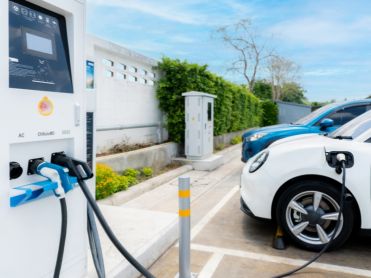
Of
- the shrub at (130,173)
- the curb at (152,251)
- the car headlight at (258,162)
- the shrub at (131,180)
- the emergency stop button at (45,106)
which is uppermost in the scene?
the emergency stop button at (45,106)

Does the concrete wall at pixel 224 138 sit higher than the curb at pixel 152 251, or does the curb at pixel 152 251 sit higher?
the concrete wall at pixel 224 138

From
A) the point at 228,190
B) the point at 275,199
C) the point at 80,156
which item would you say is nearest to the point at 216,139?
the point at 228,190

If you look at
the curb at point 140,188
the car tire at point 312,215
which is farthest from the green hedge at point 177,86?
the car tire at point 312,215

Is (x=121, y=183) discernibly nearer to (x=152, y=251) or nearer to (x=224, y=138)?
(x=152, y=251)

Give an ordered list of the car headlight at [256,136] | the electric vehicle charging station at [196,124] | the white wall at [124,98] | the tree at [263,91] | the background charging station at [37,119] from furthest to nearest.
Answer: the tree at [263,91]
the electric vehicle charging station at [196,124]
the car headlight at [256,136]
the white wall at [124,98]
the background charging station at [37,119]

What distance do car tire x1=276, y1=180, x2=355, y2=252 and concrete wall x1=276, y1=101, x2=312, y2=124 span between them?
921 inches

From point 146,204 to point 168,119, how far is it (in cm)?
394

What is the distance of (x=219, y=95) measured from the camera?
11.7 m

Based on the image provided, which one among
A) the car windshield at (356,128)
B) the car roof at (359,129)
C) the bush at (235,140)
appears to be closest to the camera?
the car roof at (359,129)

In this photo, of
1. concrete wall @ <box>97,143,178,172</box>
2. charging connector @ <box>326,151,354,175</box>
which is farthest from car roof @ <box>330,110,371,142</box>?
concrete wall @ <box>97,143,178,172</box>

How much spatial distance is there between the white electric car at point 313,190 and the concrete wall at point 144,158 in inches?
123

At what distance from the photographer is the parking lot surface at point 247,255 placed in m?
3.13

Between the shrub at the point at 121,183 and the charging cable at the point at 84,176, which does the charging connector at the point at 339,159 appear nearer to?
the charging cable at the point at 84,176

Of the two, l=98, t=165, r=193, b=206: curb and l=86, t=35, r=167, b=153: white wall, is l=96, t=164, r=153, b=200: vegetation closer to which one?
l=98, t=165, r=193, b=206: curb
